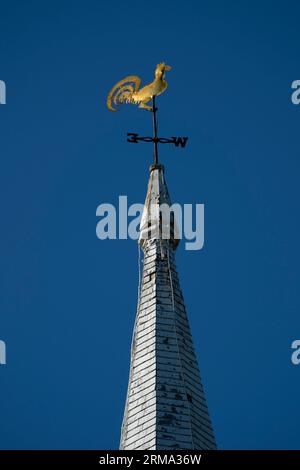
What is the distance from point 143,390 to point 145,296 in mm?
3474

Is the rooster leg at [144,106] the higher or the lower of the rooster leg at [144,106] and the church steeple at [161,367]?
the higher

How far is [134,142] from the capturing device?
64.2m

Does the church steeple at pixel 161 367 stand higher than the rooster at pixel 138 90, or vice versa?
the rooster at pixel 138 90

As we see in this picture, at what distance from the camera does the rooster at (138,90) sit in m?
65.1

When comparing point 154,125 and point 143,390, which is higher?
point 154,125

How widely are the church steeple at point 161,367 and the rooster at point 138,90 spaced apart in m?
2.91

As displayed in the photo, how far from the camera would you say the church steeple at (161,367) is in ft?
191

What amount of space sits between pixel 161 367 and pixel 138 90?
29.8 feet

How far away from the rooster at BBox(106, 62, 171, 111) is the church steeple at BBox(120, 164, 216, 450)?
2.91 metres

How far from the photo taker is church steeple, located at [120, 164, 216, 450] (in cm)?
5828

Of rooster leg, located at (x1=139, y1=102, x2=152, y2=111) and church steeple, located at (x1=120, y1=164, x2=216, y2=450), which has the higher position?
rooster leg, located at (x1=139, y1=102, x2=152, y2=111)

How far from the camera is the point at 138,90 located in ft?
215
